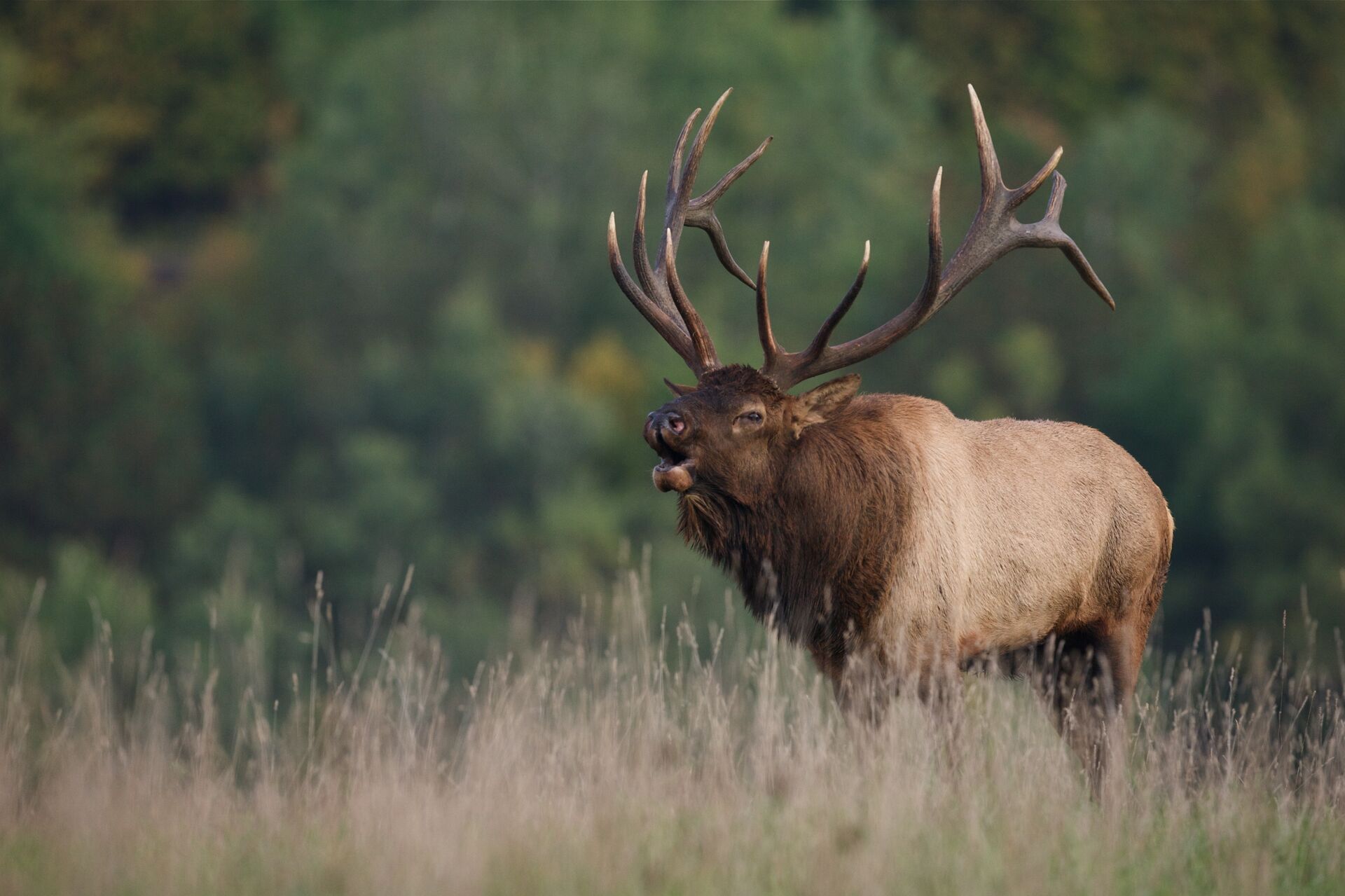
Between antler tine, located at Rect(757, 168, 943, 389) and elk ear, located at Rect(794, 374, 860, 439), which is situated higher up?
Result: antler tine, located at Rect(757, 168, 943, 389)

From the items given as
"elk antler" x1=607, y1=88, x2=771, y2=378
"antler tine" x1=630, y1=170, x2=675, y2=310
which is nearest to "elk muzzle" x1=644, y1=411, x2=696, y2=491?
"elk antler" x1=607, y1=88, x2=771, y2=378

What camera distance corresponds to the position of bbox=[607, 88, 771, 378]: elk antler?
23.6 feet

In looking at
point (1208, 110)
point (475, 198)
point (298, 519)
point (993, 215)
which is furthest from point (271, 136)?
point (993, 215)

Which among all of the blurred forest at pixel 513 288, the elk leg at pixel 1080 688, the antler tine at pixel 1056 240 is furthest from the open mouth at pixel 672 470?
the blurred forest at pixel 513 288

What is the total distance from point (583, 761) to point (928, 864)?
4.86 feet

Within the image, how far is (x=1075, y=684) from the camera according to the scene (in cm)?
718

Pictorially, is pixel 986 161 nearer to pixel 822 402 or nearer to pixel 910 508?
pixel 822 402

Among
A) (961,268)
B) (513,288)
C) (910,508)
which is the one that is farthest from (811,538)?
Result: (513,288)

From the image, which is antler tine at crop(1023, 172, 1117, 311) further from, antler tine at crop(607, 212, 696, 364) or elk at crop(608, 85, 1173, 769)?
antler tine at crop(607, 212, 696, 364)

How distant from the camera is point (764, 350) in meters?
6.79

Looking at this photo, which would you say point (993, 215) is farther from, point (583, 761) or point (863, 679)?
point (583, 761)

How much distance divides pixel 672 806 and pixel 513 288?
→ 43261 millimetres

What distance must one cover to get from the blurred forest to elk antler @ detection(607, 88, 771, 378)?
22.4m

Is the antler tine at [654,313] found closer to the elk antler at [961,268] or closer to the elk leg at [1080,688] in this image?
the elk antler at [961,268]
